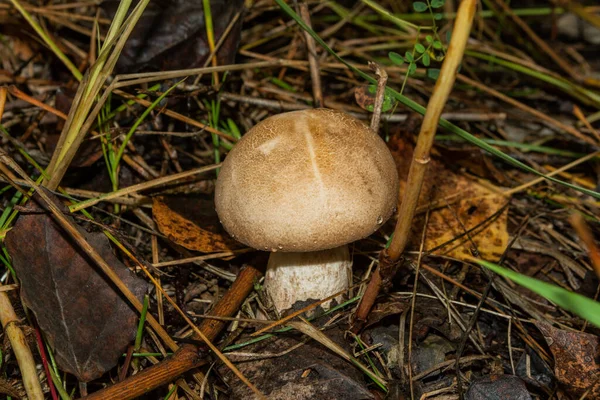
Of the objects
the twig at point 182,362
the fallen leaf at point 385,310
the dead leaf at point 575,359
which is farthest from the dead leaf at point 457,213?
the twig at point 182,362

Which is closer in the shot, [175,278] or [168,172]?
[175,278]

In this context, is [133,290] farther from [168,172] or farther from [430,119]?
[430,119]

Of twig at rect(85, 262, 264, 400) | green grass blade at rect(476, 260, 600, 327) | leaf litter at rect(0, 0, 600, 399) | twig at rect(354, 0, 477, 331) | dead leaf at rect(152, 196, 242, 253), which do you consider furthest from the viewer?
dead leaf at rect(152, 196, 242, 253)

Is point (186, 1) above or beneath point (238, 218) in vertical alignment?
above

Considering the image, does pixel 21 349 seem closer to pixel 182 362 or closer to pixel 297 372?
pixel 182 362

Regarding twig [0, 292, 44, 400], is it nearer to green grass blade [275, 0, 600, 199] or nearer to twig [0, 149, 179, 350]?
twig [0, 149, 179, 350]

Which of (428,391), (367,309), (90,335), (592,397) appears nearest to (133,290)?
(90,335)

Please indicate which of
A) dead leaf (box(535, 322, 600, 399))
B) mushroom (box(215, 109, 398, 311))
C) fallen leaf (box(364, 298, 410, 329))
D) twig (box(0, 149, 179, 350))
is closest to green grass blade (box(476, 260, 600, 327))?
mushroom (box(215, 109, 398, 311))
